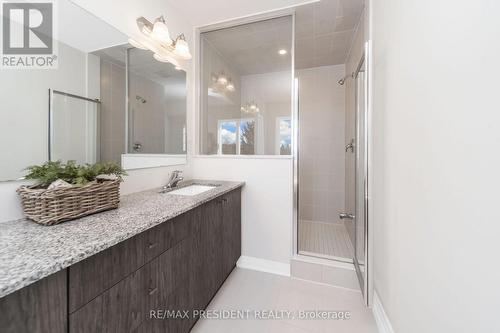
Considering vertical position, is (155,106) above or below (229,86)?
below

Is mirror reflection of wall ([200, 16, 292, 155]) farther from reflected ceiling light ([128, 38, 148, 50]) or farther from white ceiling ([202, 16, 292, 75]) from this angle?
reflected ceiling light ([128, 38, 148, 50])

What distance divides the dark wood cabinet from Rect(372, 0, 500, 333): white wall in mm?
1157

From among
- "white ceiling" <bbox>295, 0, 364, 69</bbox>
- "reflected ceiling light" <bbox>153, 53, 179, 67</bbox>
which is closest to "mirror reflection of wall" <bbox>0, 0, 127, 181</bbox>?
"reflected ceiling light" <bbox>153, 53, 179, 67</bbox>

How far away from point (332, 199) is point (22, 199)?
3200 mm

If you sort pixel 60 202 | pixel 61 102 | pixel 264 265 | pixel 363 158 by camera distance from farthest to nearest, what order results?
pixel 264 265 → pixel 363 158 → pixel 61 102 → pixel 60 202

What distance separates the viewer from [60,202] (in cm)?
79

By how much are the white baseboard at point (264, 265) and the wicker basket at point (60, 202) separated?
58.8 inches

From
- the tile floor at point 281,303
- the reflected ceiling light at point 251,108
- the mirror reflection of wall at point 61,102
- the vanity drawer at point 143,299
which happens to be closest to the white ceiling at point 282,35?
the reflected ceiling light at point 251,108

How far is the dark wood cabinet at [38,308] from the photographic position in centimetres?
46

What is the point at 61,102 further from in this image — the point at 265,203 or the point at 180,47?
the point at 265,203

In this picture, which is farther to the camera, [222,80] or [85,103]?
[222,80]

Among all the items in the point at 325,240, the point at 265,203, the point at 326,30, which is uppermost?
the point at 326,30

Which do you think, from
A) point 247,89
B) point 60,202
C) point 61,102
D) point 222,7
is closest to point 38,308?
point 60,202

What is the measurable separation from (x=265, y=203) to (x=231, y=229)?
1.41ft
